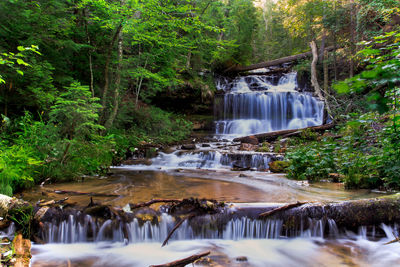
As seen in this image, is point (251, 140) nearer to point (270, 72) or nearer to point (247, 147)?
point (247, 147)

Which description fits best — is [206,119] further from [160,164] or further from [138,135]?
[160,164]

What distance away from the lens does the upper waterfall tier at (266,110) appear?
15.3m

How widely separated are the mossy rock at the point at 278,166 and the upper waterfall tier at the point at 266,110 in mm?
7149

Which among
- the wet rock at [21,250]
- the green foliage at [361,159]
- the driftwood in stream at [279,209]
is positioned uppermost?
Answer: the green foliage at [361,159]

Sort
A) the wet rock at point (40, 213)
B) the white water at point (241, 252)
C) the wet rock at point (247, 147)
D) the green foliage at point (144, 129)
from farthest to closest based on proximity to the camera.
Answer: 1. the wet rock at point (247, 147)
2. the green foliage at point (144, 129)
3. the wet rock at point (40, 213)
4. the white water at point (241, 252)

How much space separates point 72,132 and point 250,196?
4926mm

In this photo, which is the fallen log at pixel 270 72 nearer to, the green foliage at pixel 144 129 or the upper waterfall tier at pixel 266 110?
the upper waterfall tier at pixel 266 110

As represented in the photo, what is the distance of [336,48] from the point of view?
15.6 meters

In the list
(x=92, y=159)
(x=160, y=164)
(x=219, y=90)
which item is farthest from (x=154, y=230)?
(x=219, y=90)

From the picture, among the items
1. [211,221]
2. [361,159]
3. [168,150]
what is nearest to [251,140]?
[168,150]

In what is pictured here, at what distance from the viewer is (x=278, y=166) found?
8.08 m

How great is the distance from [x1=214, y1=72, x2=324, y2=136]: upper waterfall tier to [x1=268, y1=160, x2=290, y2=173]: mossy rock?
7.15 m

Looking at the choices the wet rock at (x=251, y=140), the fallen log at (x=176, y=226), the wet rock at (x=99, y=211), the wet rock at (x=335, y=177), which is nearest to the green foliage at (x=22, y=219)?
the wet rock at (x=99, y=211)

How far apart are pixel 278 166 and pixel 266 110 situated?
339 inches
